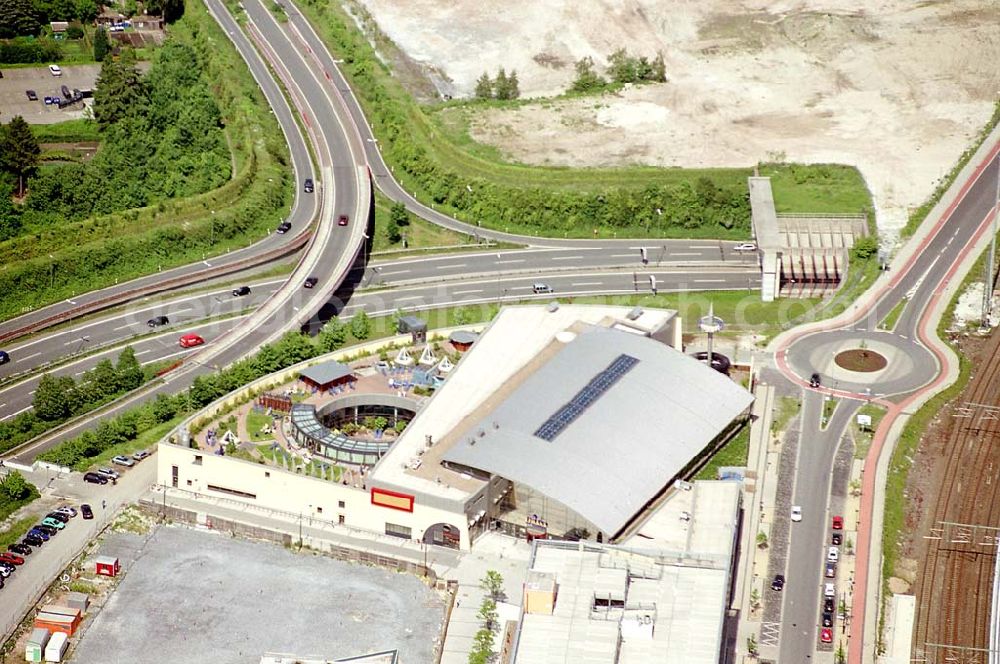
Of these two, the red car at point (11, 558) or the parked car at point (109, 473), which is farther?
the parked car at point (109, 473)

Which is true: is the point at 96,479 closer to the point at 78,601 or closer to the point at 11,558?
the point at 11,558

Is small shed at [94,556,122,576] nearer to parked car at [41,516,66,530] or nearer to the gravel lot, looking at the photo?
the gravel lot

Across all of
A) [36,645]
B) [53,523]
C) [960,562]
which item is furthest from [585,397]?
[36,645]

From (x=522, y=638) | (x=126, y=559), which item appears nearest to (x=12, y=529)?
(x=126, y=559)

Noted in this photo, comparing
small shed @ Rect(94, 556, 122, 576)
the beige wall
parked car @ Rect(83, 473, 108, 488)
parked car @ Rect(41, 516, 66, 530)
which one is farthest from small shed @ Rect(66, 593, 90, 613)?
parked car @ Rect(83, 473, 108, 488)

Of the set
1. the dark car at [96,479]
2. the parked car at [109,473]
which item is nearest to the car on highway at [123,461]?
the parked car at [109,473]

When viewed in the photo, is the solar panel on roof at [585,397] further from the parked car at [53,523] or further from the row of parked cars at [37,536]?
the parked car at [53,523]

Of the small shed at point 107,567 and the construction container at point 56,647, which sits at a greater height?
the small shed at point 107,567
